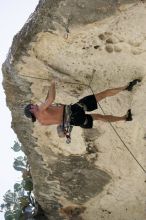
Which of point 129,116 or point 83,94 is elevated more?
point 83,94

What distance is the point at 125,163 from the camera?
7156mm

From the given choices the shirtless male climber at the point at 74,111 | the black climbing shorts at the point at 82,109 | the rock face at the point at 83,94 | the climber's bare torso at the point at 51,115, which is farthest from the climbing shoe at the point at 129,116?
the climber's bare torso at the point at 51,115

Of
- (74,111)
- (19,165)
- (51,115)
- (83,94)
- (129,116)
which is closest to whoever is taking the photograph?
(51,115)

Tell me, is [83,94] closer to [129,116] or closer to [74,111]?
[74,111]

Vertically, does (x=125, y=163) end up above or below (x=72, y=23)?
below

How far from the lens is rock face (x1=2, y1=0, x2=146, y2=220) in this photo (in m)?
5.50

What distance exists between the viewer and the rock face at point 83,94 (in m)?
5.50

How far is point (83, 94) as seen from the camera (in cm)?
663

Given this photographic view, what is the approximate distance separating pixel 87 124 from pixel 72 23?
1.71m

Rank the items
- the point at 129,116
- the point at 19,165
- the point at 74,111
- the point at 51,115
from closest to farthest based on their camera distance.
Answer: the point at 51,115 → the point at 74,111 → the point at 129,116 → the point at 19,165

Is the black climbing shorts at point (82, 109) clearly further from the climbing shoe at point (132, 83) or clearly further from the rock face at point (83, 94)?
the climbing shoe at point (132, 83)

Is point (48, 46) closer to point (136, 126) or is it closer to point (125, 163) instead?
point (136, 126)

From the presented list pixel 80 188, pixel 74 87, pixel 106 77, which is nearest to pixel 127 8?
pixel 106 77

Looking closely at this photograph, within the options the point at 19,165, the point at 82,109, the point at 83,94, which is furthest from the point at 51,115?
the point at 19,165
